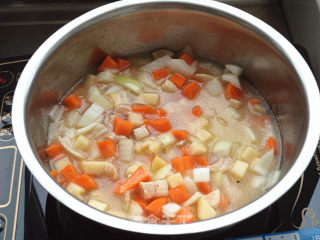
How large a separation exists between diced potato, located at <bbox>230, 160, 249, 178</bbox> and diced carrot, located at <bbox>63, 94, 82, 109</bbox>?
671 mm

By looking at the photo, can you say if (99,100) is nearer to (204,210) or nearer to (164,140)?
(164,140)

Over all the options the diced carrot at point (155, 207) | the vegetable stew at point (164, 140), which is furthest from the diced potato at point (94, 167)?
the diced carrot at point (155, 207)

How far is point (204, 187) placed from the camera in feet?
4.65

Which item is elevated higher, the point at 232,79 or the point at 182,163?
the point at 232,79

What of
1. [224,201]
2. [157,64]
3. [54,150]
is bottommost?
[224,201]

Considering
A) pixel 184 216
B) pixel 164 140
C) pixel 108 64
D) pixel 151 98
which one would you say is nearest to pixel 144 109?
pixel 151 98

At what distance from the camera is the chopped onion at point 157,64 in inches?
68.9

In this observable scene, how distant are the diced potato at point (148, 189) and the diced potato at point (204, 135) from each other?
285 millimetres

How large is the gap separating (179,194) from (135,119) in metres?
0.36

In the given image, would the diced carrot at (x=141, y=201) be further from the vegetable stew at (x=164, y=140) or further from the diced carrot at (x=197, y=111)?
the diced carrot at (x=197, y=111)

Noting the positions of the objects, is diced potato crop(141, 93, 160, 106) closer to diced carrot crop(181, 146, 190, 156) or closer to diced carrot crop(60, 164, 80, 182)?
diced carrot crop(181, 146, 190, 156)

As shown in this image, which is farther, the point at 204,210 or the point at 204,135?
the point at 204,135

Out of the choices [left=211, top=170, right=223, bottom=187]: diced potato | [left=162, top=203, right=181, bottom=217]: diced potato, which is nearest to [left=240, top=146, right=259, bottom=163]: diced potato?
[left=211, top=170, right=223, bottom=187]: diced potato

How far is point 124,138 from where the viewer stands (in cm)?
152
